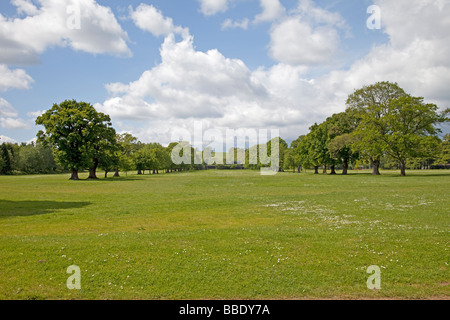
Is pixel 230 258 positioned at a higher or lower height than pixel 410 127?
lower

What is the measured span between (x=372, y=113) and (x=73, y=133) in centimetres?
7069

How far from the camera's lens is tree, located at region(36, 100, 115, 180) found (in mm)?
62531

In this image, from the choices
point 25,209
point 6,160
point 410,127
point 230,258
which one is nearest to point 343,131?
point 410,127

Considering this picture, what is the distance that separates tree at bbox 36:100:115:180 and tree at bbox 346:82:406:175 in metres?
63.9

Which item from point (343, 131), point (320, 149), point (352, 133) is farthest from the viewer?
point (320, 149)

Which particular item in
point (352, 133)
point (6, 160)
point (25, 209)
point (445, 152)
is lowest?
point (25, 209)

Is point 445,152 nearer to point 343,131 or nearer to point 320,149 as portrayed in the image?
point 343,131

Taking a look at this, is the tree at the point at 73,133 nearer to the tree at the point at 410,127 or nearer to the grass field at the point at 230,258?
the grass field at the point at 230,258

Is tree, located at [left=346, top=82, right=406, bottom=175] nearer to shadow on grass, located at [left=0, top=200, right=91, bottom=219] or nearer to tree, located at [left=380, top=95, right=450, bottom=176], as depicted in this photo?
tree, located at [left=380, top=95, right=450, bottom=176]

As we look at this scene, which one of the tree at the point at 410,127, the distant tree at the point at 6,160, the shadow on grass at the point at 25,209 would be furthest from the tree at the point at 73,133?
the distant tree at the point at 6,160

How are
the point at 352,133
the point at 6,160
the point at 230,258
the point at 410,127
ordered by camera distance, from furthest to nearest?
the point at 6,160
the point at 352,133
the point at 410,127
the point at 230,258

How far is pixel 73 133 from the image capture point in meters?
62.6

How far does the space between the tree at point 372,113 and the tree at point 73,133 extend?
63922 millimetres
